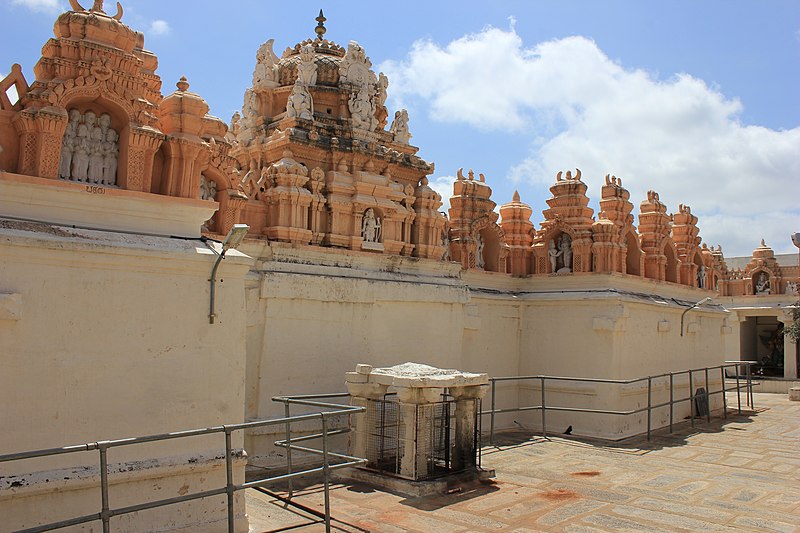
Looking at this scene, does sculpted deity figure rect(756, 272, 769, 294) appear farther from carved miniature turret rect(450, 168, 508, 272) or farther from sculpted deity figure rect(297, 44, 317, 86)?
sculpted deity figure rect(297, 44, 317, 86)

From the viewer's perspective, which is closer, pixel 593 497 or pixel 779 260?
pixel 593 497

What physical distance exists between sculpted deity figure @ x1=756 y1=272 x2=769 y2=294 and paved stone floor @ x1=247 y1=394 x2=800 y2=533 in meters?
20.5

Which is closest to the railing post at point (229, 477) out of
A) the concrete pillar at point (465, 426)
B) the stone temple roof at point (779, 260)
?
the concrete pillar at point (465, 426)

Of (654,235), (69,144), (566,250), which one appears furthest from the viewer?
(654,235)

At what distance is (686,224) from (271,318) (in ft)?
47.5

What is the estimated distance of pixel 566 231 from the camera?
A: 17.4 meters

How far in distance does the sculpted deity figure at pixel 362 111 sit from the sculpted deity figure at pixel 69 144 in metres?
6.95

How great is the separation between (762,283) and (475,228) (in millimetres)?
21582

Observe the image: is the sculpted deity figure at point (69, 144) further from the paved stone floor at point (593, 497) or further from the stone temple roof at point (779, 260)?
the stone temple roof at point (779, 260)

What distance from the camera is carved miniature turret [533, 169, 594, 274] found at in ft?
55.8

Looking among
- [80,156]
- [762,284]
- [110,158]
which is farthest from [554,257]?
[762,284]

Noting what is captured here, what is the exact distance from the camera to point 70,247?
22.6 ft

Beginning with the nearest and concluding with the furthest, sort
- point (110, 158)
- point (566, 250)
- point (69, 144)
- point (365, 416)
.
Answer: point (69, 144)
point (110, 158)
point (365, 416)
point (566, 250)

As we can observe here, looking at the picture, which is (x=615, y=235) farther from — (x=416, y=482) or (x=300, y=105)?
(x=416, y=482)
